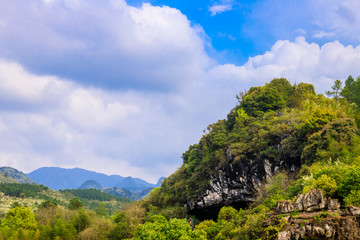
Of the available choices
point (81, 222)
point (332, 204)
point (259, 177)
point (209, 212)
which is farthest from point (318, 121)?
point (81, 222)

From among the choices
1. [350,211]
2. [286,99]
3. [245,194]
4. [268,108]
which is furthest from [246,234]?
[286,99]

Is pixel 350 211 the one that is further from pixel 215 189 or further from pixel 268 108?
pixel 268 108

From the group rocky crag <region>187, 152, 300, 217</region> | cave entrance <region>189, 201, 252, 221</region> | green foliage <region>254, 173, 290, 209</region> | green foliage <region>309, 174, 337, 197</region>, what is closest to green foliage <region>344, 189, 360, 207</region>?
green foliage <region>309, 174, 337, 197</region>

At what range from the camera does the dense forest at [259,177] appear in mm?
19828

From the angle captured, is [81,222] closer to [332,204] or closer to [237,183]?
[237,183]

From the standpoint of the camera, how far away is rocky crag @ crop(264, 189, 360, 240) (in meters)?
14.9

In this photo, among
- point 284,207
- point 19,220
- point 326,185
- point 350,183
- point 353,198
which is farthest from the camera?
point 19,220

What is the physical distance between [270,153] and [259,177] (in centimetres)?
332

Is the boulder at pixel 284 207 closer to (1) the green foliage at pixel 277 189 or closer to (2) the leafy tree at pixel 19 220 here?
(1) the green foliage at pixel 277 189

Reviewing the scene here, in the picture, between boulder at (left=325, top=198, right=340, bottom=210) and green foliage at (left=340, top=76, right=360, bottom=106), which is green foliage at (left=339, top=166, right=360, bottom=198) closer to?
boulder at (left=325, top=198, right=340, bottom=210)

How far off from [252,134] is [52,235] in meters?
33.0

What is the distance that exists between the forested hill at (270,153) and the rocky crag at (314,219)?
3.87 ft

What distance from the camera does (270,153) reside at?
32.8 m

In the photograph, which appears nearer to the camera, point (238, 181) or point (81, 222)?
point (238, 181)
